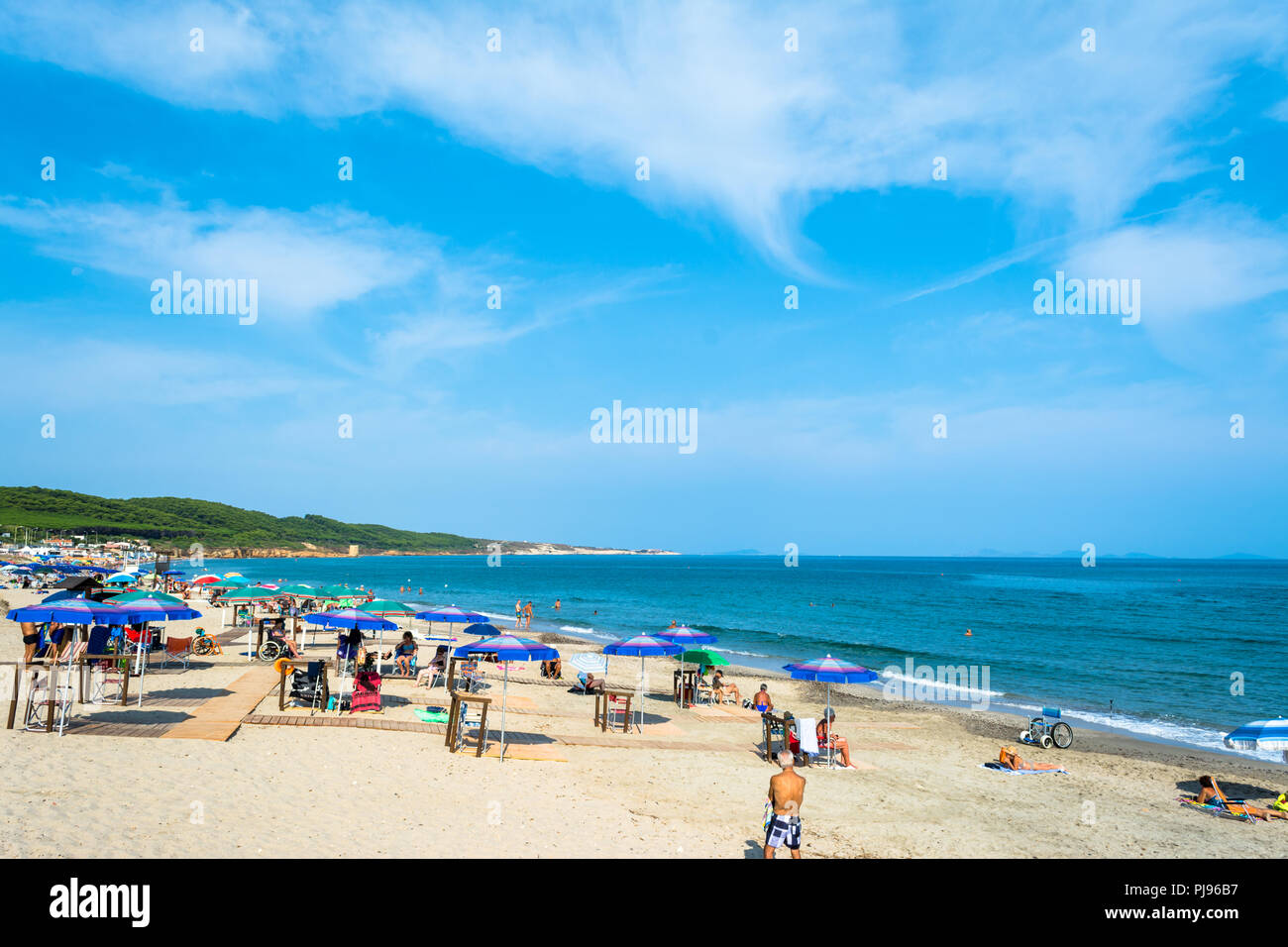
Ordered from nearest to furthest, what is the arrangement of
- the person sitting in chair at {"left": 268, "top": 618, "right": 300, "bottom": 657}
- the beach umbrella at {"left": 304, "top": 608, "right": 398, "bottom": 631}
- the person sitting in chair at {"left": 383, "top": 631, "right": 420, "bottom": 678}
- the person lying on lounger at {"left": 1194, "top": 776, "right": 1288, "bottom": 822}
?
1. the person lying on lounger at {"left": 1194, "top": 776, "right": 1288, "bottom": 822}
2. the beach umbrella at {"left": 304, "top": 608, "right": 398, "bottom": 631}
3. the person sitting in chair at {"left": 383, "top": 631, "right": 420, "bottom": 678}
4. the person sitting in chair at {"left": 268, "top": 618, "right": 300, "bottom": 657}

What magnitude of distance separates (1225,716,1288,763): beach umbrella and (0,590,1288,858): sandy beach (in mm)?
1500

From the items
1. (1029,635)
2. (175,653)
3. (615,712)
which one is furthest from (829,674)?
(1029,635)

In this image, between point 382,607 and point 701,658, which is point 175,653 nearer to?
point 382,607

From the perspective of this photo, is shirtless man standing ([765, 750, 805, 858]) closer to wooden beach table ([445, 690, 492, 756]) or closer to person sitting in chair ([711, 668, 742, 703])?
wooden beach table ([445, 690, 492, 756])

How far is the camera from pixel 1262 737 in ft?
46.8

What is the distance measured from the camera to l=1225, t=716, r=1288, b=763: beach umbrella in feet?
46.4

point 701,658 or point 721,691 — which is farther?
point 721,691

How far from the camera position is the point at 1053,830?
476 inches

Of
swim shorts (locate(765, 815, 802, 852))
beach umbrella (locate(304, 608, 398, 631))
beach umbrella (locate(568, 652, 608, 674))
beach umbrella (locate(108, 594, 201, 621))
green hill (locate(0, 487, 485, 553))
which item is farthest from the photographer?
green hill (locate(0, 487, 485, 553))

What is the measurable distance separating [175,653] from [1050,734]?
25139mm

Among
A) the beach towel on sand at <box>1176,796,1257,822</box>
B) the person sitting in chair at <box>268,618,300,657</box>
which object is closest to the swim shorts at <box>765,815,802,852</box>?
the beach towel on sand at <box>1176,796,1257,822</box>
